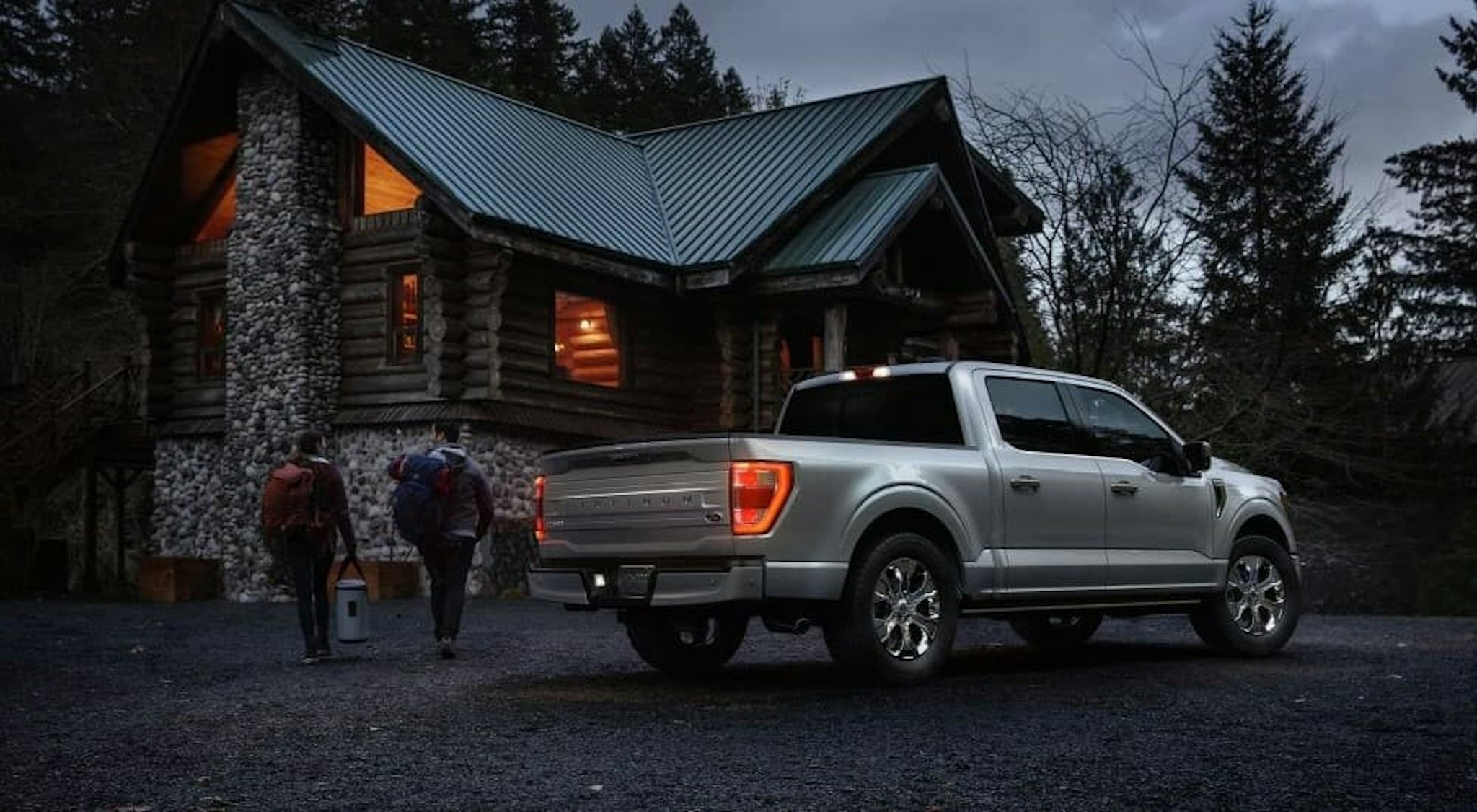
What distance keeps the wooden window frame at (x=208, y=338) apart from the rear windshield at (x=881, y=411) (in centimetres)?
1647

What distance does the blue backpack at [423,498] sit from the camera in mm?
11766

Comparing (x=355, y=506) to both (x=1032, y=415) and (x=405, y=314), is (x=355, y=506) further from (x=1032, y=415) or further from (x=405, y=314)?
(x=1032, y=415)

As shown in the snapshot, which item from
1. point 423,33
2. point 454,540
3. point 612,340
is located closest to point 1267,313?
point 612,340

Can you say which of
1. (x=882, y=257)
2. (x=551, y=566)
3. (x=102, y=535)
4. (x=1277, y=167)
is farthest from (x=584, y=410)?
(x=1277, y=167)

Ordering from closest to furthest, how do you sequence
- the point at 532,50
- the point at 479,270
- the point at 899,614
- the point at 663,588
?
the point at 663,588 → the point at 899,614 → the point at 479,270 → the point at 532,50

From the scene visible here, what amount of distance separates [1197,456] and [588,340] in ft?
47.4

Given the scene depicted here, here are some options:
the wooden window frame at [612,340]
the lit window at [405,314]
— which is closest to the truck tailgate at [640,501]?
the wooden window frame at [612,340]

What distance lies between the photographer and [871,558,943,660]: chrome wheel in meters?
9.15

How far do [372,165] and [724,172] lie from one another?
6.03 meters

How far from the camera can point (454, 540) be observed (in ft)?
38.9

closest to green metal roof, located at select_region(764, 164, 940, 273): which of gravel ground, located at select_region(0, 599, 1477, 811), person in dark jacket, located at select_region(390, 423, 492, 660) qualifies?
gravel ground, located at select_region(0, 599, 1477, 811)

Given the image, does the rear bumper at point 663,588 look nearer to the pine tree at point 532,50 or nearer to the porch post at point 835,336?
the porch post at point 835,336

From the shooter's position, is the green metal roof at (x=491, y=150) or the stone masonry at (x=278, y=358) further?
the stone masonry at (x=278, y=358)

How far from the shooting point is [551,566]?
971 centimetres
